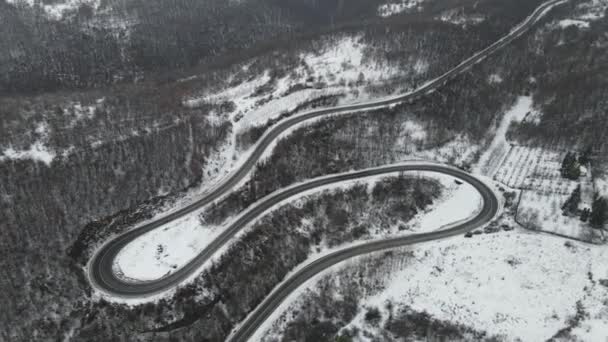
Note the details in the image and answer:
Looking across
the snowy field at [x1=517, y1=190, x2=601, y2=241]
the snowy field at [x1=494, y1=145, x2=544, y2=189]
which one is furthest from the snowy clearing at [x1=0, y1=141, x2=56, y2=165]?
the snowy field at [x1=494, y1=145, x2=544, y2=189]

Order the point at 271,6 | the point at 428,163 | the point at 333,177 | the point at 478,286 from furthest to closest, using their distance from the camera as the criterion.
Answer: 1. the point at 271,6
2. the point at 428,163
3. the point at 333,177
4. the point at 478,286

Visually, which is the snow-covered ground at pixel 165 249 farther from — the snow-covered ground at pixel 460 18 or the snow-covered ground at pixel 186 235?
the snow-covered ground at pixel 460 18

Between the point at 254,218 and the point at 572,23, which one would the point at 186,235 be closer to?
the point at 254,218

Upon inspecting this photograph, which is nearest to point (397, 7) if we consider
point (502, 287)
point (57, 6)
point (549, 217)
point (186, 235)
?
point (549, 217)

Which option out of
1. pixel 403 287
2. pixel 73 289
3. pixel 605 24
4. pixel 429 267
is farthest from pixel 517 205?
pixel 605 24

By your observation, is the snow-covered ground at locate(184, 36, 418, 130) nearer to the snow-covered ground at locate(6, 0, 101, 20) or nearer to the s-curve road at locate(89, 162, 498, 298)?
the s-curve road at locate(89, 162, 498, 298)

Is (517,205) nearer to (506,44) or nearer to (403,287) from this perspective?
(403,287)

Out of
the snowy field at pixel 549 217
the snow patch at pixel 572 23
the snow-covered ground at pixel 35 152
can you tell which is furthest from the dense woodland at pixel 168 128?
Answer: the snowy field at pixel 549 217
